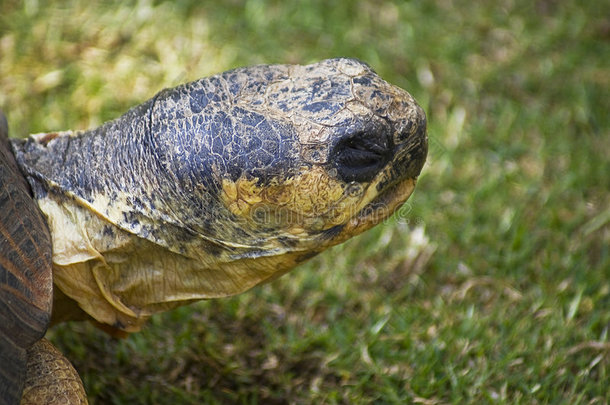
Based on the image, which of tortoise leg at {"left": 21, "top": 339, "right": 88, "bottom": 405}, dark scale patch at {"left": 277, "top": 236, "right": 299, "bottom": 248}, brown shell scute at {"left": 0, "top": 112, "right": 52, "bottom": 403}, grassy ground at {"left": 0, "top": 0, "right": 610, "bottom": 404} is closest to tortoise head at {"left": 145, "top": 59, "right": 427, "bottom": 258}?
dark scale patch at {"left": 277, "top": 236, "right": 299, "bottom": 248}

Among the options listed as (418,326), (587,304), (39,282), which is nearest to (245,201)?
(39,282)

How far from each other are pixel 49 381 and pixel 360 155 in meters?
1.24

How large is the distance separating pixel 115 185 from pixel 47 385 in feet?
2.28

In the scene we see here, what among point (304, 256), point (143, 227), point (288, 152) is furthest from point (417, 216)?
point (143, 227)

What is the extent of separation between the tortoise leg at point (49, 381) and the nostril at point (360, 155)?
1.11 meters

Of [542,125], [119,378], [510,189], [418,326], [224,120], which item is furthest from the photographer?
[542,125]

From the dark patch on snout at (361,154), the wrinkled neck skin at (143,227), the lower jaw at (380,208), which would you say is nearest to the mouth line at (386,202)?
the lower jaw at (380,208)

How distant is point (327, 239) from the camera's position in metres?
2.55

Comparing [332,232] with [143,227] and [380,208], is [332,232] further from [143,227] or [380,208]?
[143,227]

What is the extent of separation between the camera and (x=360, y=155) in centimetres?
244

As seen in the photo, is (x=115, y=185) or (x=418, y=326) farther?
(x=418, y=326)

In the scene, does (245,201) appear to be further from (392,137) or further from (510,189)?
(510,189)

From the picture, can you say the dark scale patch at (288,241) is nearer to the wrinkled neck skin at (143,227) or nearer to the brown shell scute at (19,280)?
the wrinkled neck skin at (143,227)

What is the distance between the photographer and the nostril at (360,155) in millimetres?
2416
